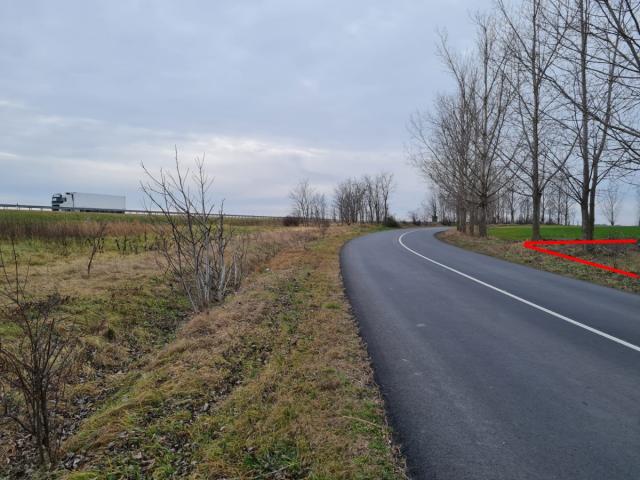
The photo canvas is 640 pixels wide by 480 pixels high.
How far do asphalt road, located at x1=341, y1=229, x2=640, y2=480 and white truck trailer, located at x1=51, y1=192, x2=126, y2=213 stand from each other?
5783 centimetres

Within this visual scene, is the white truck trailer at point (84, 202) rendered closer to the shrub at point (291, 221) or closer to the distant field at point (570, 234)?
the shrub at point (291, 221)

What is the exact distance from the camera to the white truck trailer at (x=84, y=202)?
54.0 m

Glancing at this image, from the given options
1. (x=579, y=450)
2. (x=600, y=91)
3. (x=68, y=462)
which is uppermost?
(x=600, y=91)

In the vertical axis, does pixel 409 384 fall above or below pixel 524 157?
below

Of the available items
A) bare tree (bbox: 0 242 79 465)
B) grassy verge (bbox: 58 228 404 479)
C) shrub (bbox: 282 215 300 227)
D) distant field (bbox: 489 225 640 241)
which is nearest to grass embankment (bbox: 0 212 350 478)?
bare tree (bbox: 0 242 79 465)

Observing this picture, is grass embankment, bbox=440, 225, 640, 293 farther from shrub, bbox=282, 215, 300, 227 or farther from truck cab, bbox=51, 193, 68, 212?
truck cab, bbox=51, 193, 68, 212

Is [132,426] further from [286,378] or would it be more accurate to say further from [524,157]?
[524,157]

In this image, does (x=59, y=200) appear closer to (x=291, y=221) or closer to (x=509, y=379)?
(x=291, y=221)

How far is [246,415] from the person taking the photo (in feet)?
12.0

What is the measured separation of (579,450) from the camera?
3055mm

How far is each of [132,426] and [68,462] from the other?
1.76 feet

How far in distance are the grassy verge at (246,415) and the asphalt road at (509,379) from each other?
0.38m

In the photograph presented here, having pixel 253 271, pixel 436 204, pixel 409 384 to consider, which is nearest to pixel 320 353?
pixel 409 384

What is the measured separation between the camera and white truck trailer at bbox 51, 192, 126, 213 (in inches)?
2127
